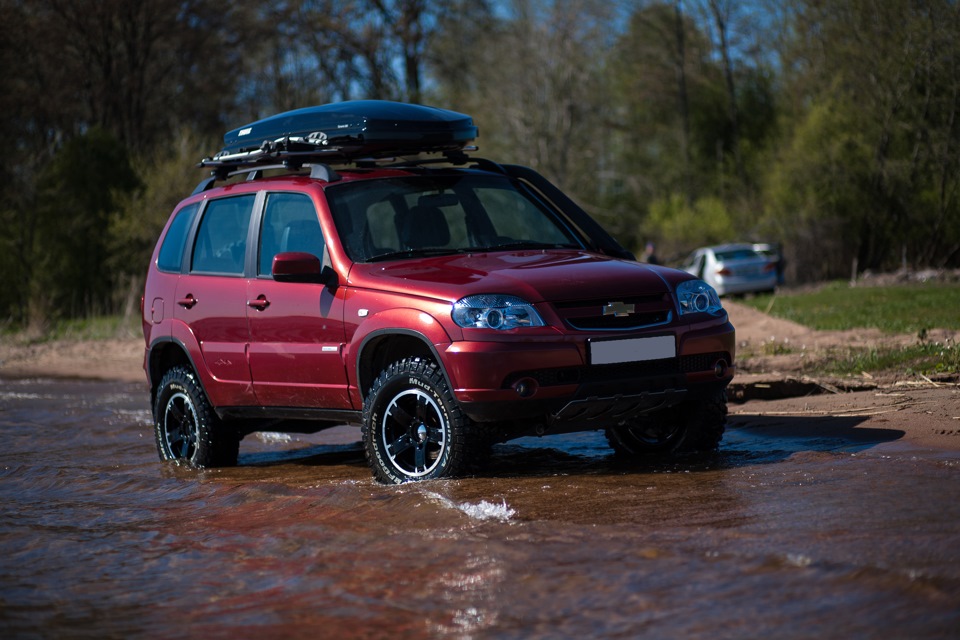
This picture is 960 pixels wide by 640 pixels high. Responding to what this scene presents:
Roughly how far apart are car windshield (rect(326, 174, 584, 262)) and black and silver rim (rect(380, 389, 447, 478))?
0.92 metres

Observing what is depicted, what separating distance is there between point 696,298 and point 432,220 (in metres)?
1.59

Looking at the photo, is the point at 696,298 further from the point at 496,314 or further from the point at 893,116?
the point at 893,116

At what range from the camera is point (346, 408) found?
278 inches

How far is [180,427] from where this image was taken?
8523 millimetres

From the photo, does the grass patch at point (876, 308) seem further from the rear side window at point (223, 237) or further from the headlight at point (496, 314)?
the rear side window at point (223, 237)

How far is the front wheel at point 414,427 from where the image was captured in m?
6.27

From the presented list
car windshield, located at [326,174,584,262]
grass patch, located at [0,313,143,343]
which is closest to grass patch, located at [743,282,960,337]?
car windshield, located at [326,174,584,262]

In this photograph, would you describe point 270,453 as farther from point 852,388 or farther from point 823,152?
→ point 823,152

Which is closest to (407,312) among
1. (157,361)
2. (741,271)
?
(157,361)

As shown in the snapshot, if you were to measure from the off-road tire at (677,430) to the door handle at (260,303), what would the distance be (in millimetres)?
2136

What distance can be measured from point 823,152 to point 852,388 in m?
24.3

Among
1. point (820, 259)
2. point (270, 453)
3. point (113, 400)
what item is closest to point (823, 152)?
point (820, 259)

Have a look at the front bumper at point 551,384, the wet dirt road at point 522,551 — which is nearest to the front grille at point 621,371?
the front bumper at point 551,384

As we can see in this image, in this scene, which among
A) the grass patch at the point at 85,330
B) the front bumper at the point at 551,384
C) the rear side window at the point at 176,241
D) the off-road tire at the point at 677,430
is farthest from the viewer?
the grass patch at the point at 85,330
